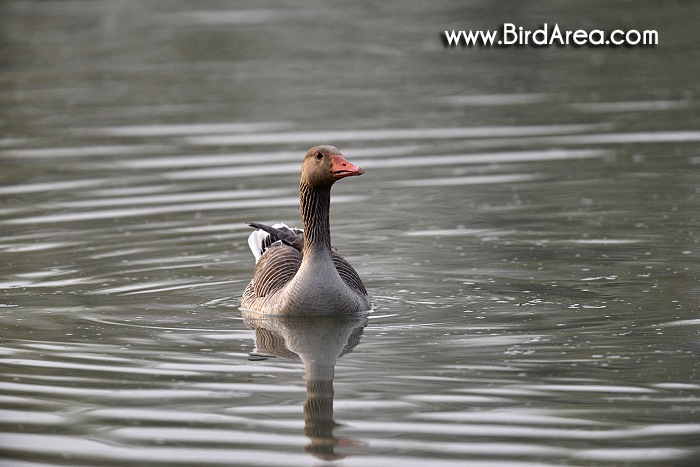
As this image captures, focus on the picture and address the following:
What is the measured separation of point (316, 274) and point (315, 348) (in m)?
1.09

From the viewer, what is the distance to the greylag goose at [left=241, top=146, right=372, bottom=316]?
1250 centimetres

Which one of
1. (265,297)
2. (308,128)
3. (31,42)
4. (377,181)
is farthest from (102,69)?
(265,297)

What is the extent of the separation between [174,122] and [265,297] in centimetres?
1043

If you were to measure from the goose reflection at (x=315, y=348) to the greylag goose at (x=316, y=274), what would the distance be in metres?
0.14

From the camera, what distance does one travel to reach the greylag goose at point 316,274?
41.0ft

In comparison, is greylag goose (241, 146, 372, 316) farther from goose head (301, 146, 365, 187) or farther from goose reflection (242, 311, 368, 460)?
goose reflection (242, 311, 368, 460)

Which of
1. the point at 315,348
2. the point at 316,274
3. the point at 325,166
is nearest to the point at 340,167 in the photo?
the point at 325,166

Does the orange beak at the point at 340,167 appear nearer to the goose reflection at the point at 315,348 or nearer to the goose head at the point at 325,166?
the goose head at the point at 325,166

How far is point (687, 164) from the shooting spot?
18.4 metres

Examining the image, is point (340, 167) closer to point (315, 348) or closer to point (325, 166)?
point (325, 166)

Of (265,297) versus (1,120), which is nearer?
(265,297)

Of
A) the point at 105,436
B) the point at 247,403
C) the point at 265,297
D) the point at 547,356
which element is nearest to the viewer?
the point at 105,436

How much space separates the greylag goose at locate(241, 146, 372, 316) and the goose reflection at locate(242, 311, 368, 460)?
0.14m

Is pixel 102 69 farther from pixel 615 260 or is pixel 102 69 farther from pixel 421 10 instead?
pixel 615 260
